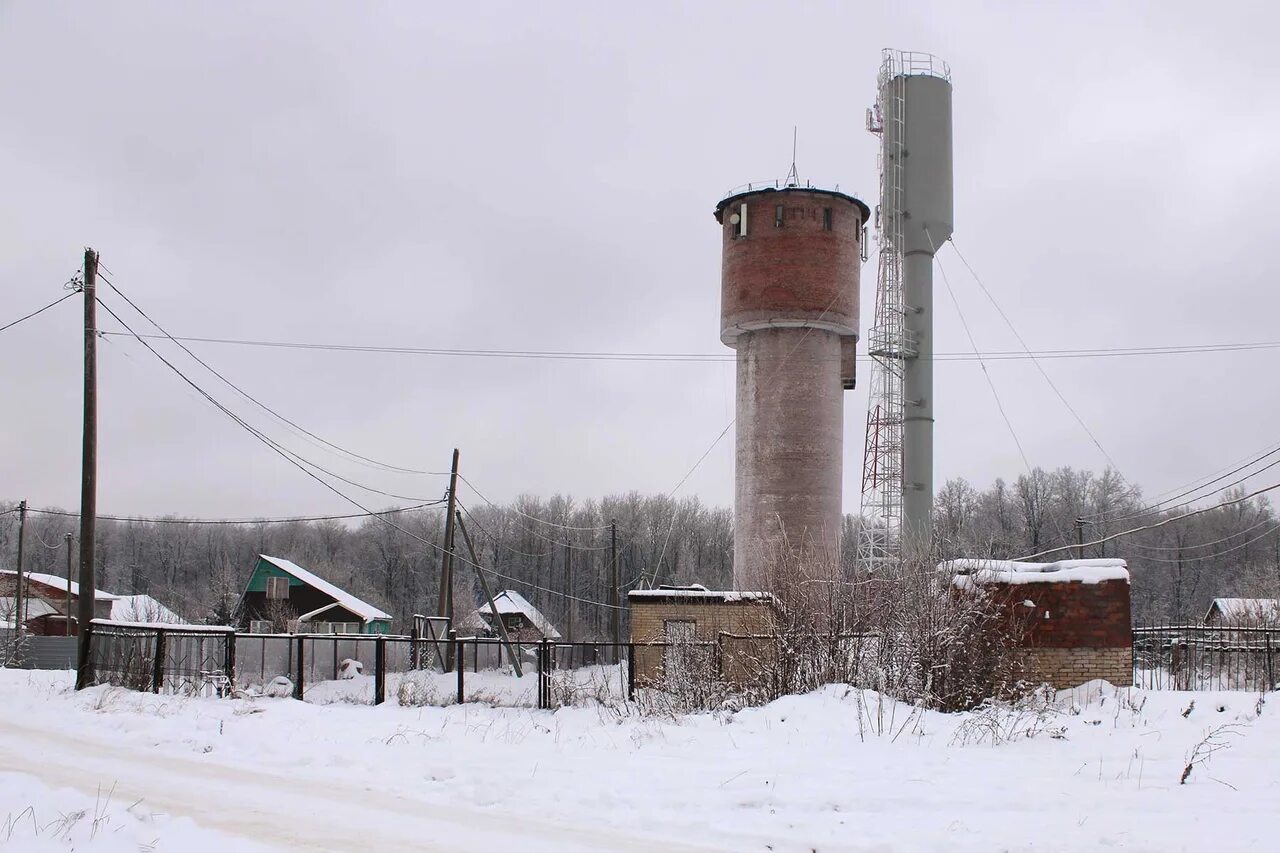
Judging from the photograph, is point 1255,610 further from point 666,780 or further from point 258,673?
point 666,780

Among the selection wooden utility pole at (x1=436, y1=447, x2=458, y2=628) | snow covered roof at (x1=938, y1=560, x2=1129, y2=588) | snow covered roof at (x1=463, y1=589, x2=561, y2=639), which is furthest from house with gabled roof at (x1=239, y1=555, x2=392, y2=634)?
snow covered roof at (x1=938, y1=560, x2=1129, y2=588)

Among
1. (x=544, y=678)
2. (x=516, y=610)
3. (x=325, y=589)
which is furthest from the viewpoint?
(x=516, y=610)

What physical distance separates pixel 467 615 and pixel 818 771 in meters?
55.4

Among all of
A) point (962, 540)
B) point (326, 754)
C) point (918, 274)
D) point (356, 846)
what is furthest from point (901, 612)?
point (918, 274)

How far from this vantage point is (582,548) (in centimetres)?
7875

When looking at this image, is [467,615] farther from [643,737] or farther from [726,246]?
[643,737]

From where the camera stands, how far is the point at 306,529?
104062 mm

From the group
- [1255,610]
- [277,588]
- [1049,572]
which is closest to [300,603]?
[277,588]

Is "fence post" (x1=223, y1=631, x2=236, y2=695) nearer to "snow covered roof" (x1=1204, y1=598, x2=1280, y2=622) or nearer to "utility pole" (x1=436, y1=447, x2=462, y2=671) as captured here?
"utility pole" (x1=436, y1=447, x2=462, y2=671)

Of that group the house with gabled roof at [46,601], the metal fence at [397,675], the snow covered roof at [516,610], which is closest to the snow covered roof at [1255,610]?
the metal fence at [397,675]

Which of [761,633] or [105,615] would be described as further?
[105,615]

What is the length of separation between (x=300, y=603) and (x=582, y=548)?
1139 inches

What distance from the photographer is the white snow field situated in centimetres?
744

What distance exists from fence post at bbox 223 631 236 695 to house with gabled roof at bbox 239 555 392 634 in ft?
113
